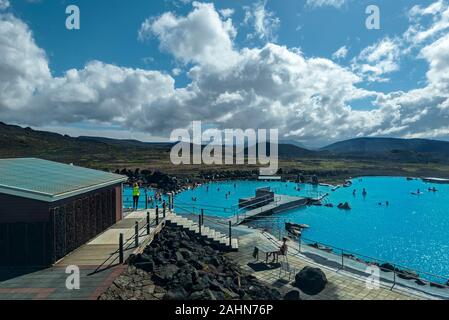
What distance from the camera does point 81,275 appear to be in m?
9.80

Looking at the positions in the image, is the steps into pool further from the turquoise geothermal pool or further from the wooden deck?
the turquoise geothermal pool

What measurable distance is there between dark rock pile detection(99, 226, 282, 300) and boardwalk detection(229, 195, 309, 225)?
34.1 feet

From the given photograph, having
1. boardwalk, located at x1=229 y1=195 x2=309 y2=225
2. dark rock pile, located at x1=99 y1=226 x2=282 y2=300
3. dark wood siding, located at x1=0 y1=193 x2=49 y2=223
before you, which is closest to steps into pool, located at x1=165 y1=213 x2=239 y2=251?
dark rock pile, located at x1=99 y1=226 x2=282 y2=300

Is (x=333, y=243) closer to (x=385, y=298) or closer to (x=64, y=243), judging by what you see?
(x=385, y=298)

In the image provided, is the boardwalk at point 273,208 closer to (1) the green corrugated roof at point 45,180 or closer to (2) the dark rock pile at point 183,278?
(2) the dark rock pile at point 183,278

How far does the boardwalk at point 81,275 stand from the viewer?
8633 millimetres

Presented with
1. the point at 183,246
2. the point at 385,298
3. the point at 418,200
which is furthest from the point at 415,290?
the point at 418,200

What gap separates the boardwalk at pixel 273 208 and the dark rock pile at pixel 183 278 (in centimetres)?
1038

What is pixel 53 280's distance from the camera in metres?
9.52

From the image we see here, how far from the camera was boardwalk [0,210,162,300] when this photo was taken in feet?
28.3
